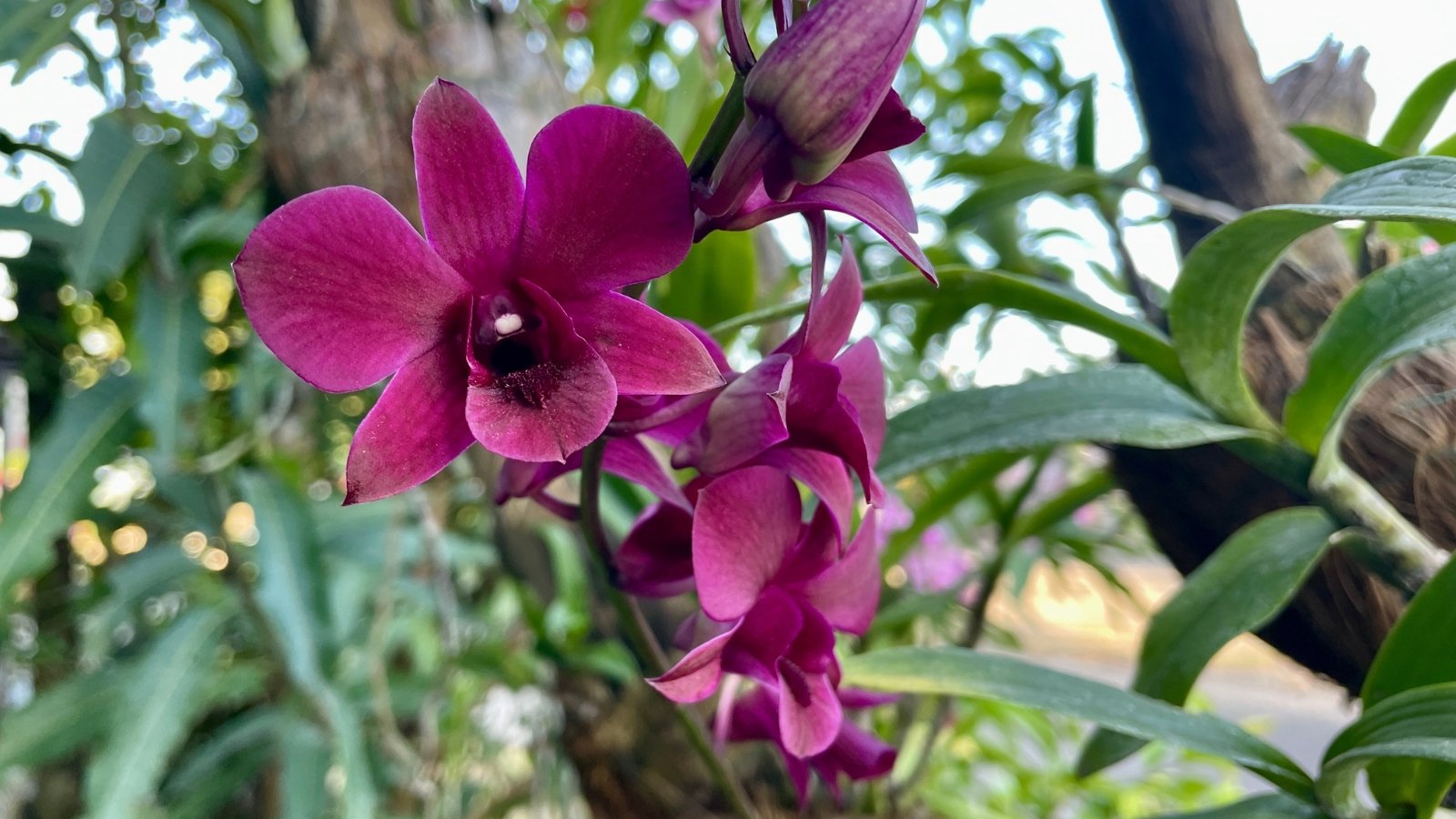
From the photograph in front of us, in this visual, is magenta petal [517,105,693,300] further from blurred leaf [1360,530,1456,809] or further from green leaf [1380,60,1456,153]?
green leaf [1380,60,1456,153]

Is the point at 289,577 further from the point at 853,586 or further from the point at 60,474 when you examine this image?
the point at 853,586

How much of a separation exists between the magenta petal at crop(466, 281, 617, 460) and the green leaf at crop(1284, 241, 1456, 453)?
0.26 meters

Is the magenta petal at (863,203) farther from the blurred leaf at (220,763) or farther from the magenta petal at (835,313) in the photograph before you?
the blurred leaf at (220,763)

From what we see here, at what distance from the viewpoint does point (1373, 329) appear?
0.91 feet

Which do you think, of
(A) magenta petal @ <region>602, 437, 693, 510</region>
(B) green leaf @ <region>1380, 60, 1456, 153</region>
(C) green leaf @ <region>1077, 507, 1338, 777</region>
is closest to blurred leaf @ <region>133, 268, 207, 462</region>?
(A) magenta petal @ <region>602, 437, 693, 510</region>

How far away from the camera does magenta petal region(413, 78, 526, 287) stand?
16 centimetres

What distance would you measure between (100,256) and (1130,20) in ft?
2.52

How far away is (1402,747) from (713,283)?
13.5 inches

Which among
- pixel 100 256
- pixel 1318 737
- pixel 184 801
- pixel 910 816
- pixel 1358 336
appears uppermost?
pixel 1358 336

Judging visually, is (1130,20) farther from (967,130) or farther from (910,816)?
(910,816)

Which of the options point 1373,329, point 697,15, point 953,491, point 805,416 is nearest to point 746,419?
point 805,416

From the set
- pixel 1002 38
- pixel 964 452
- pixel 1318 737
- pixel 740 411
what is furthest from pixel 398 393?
pixel 1318 737

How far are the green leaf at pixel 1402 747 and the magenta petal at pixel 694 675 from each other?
0.67 ft

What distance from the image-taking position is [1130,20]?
0.52 metres
